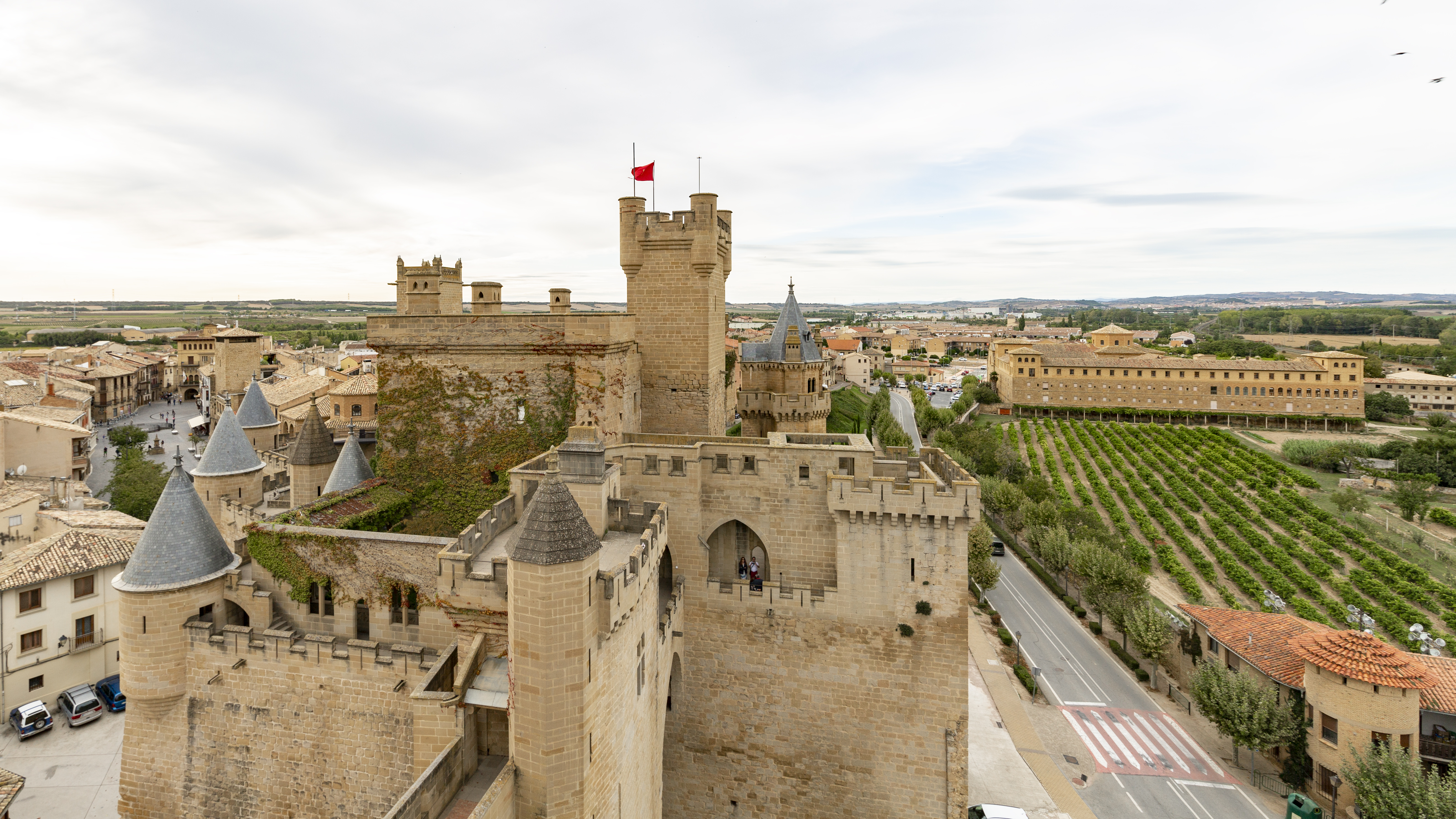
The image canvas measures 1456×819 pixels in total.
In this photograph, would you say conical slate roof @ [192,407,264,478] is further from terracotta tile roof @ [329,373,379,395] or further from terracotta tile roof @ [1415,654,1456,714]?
terracotta tile roof @ [1415,654,1456,714]

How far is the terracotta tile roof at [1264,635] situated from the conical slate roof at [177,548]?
40.4 metres

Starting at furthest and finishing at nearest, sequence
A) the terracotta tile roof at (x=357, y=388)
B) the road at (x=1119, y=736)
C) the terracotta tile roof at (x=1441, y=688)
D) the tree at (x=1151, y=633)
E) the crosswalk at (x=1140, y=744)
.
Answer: the terracotta tile roof at (x=357, y=388)
the tree at (x=1151, y=633)
the crosswalk at (x=1140, y=744)
the road at (x=1119, y=736)
the terracotta tile roof at (x=1441, y=688)

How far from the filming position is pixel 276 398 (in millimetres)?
55156

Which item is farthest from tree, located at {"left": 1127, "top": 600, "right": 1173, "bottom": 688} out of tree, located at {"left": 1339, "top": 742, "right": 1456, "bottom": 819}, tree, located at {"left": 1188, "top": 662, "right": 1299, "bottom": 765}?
tree, located at {"left": 1339, "top": 742, "right": 1456, "bottom": 819}

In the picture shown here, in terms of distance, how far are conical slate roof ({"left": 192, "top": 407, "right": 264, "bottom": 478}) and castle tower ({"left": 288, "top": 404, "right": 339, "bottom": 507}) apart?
149cm

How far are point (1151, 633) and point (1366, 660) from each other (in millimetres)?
10296

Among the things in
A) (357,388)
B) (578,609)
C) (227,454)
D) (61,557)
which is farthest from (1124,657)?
(61,557)

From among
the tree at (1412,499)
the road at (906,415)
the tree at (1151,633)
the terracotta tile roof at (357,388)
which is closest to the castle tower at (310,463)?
the terracotta tile roof at (357,388)

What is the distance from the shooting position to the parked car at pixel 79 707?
27281 millimetres

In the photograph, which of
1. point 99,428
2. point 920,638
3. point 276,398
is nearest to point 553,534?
point 920,638

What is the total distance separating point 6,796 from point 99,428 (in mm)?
78456

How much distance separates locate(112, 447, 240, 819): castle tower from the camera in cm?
1619

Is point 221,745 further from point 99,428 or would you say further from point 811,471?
point 99,428

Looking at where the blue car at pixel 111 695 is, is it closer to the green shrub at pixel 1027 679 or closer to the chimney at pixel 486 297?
the chimney at pixel 486 297
